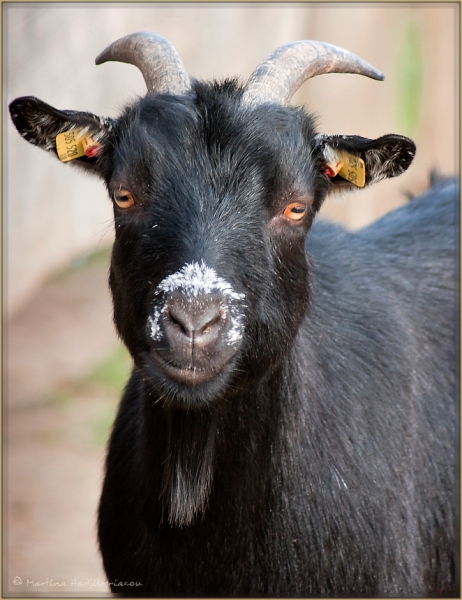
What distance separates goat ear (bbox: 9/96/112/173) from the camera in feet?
12.7

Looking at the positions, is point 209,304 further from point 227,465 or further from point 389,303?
point 389,303

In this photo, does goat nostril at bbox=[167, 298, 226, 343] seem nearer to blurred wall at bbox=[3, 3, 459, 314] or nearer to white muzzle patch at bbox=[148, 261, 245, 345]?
white muzzle patch at bbox=[148, 261, 245, 345]

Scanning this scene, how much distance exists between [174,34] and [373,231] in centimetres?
655

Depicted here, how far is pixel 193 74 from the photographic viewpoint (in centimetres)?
1149

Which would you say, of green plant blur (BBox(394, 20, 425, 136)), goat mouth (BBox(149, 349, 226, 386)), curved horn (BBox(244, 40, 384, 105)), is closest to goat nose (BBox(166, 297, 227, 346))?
goat mouth (BBox(149, 349, 226, 386))

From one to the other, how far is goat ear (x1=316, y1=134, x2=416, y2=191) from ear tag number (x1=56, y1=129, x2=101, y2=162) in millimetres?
1256

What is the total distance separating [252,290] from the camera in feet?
11.5

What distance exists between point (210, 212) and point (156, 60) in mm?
1182

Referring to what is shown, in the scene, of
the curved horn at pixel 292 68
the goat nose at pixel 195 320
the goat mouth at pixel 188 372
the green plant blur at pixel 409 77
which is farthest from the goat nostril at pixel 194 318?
the green plant blur at pixel 409 77

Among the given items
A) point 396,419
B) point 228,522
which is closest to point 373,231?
point 396,419

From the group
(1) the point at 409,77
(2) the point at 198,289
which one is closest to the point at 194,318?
(2) the point at 198,289

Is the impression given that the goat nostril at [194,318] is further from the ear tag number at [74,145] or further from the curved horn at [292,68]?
the ear tag number at [74,145]

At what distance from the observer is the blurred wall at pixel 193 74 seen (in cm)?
796

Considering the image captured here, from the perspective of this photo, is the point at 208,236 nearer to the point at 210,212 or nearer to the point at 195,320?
the point at 210,212
